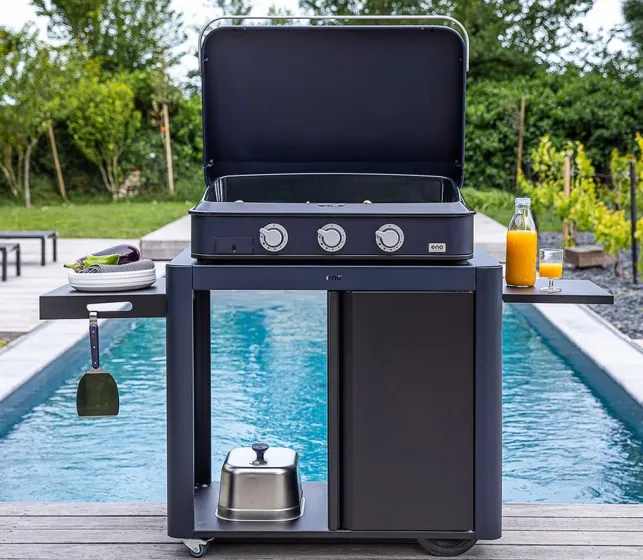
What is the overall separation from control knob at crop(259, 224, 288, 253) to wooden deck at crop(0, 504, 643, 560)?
727mm

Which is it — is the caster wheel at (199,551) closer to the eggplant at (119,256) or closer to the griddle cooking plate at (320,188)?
the eggplant at (119,256)

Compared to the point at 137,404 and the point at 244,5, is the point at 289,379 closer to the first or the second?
the point at 137,404

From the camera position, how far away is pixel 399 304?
221cm

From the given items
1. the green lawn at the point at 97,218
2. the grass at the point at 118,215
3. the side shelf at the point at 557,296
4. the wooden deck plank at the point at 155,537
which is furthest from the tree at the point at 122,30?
the side shelf at the point at 557,296

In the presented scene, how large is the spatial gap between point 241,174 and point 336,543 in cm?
98

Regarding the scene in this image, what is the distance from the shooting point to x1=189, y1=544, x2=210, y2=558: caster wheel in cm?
226

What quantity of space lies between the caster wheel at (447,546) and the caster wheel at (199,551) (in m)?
0.50

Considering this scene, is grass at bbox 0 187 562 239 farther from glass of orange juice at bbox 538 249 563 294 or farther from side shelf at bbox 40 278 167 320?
side shelf at bbox 40 278 167 320

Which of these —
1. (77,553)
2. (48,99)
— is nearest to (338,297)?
(77,553)

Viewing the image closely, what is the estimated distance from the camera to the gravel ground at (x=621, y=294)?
20.4ft

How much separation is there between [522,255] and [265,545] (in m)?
0.93

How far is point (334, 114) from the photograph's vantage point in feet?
8.57

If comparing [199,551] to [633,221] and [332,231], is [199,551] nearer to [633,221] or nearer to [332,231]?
[332,231]

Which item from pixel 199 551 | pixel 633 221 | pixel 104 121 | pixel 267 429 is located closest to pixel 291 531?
pixel 199 551
